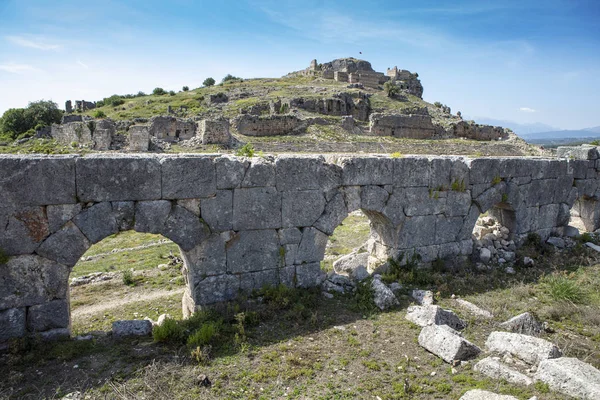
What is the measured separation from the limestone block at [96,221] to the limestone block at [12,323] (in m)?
1.36

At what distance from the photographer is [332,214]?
7875 mm

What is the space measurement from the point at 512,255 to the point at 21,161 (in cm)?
1032

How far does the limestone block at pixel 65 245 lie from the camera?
586 centimetres

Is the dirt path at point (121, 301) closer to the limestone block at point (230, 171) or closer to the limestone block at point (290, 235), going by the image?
the limestone block at point (290, 235)

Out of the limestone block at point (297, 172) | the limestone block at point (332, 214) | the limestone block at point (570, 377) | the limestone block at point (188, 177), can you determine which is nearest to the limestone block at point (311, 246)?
the limestone block at point (332, 214)

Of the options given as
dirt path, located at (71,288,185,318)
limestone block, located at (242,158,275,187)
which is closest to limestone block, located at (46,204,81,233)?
limestone block, located at (242,158,275,187)

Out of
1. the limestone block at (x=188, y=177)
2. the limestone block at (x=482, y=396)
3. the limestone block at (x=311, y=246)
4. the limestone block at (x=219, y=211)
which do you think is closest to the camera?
the limestone block at (x=482, y=396)

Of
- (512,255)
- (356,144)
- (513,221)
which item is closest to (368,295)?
(512,255)

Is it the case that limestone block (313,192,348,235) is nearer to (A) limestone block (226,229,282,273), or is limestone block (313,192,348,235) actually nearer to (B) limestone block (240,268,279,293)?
(A) limestone block (226,229,282,273)

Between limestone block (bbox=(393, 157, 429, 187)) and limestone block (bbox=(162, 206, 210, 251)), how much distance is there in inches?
161

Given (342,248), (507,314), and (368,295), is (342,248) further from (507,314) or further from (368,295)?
(507,314)

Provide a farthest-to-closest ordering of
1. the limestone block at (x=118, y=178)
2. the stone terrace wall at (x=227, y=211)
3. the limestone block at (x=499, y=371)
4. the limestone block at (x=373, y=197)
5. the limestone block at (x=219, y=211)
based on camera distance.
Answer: the limestone block at (x=373, y=197) → the limestone block at (x=219, y=211) → the limestone block at (x=118, y=178) → the stone terrace wall at (x=227, y=211) → the limestone block at (x=499, y=371)

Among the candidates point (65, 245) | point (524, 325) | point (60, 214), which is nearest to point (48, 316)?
point (65, 245)

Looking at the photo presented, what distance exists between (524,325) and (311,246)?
12.4 ft
